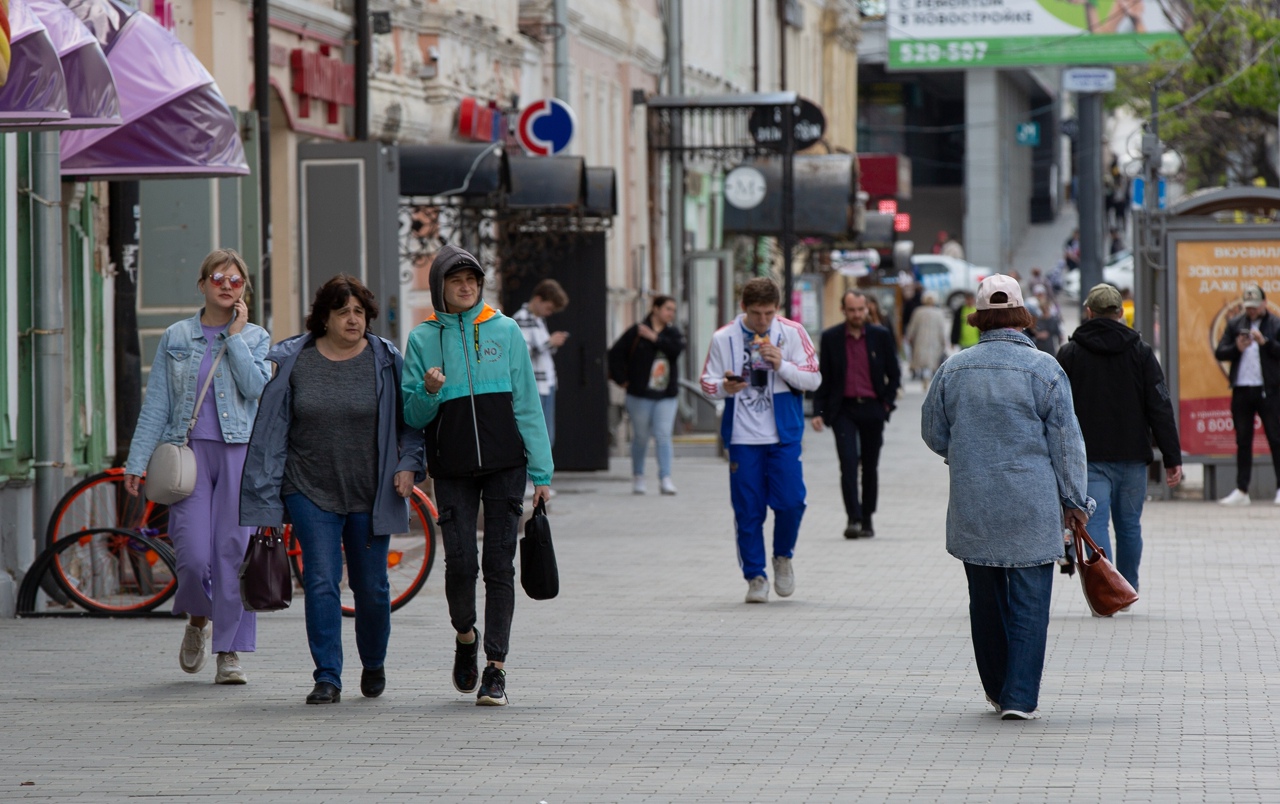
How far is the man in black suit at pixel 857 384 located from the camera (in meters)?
16.7

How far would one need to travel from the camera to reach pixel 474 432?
28.6ft

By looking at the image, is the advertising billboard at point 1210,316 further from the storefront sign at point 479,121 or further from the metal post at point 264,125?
the metal post at point 264,125

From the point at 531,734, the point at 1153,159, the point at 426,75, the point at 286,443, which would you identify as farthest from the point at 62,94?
the point at 1153,159

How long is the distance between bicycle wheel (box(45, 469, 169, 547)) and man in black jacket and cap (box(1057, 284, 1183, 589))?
185 inches

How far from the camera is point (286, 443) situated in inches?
344

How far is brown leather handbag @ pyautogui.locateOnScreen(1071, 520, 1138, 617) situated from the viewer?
28.0 feet

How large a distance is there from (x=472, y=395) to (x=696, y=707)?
1.41 m

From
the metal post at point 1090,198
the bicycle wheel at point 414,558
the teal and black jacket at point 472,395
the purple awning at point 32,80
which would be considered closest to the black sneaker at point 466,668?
the teal and black jacket at point 472,395

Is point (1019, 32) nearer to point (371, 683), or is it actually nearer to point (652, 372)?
point (652, 372)

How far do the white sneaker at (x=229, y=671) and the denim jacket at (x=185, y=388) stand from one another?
2.70ft

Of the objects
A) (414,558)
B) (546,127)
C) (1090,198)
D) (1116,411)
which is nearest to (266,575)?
(414,558)

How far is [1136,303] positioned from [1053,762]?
41.2 feet

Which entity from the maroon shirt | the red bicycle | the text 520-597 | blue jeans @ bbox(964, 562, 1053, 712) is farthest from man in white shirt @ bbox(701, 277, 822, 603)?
the text 520-597

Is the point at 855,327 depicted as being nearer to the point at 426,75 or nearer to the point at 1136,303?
the point at 1136,303
